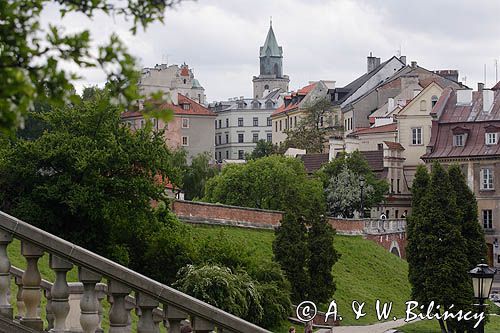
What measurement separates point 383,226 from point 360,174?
14.6m

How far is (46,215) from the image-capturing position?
1373 inches

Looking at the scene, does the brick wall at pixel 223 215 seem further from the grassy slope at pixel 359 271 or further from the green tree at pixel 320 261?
the green tree at pixel 320 261

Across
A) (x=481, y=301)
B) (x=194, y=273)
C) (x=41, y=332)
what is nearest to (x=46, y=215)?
(x=194, y=273)

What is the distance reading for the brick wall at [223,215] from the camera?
49.6 meters

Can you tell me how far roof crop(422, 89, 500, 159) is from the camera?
8112 cm

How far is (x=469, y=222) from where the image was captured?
47.8 m

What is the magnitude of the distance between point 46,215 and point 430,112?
55.4m

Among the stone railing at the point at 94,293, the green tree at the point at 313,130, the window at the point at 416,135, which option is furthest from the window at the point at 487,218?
the stone railing at the point at 94,293

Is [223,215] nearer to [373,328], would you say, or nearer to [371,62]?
[373,328]

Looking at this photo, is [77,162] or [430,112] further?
[430,112]

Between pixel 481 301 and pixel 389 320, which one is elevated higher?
pixel 481 301

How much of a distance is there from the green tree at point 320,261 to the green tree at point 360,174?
3859 cm

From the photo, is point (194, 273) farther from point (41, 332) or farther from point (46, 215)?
point (41, 332)

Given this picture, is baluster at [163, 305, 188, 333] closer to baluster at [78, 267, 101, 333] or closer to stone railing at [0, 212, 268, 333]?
stone railing at [0, 212, 268, 333]
